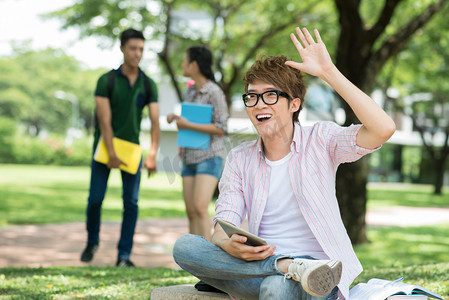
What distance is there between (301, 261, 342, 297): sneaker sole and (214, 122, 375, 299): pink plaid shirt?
26 centimetres

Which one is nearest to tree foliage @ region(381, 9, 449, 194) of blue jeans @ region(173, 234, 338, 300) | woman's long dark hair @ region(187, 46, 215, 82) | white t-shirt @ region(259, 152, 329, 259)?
woman's long dark hair @ region(187, 46, 215, 82)

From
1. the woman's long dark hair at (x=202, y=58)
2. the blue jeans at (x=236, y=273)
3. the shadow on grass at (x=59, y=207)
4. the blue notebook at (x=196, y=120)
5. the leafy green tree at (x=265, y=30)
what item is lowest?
the shadow on grass at (x=59, y=207)

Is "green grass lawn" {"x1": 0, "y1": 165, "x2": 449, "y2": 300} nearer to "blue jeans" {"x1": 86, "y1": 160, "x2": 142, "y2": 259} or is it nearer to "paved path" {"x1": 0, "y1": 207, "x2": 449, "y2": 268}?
"blue jeans" {"x1": 86, "y1": 160, "x2": 142, "y2": 259}

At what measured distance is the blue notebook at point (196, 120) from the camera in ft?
17.4

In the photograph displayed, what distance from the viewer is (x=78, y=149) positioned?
45.7 m

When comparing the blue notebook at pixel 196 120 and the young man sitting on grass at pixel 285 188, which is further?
the blue notebook at pixel 196 120

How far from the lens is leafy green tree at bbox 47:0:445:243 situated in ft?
29.9

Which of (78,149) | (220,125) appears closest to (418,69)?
(220,125)

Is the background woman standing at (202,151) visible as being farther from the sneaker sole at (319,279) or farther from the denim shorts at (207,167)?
the sneaker sole at (319,279)

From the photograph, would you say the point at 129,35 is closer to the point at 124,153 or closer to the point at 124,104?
the point at 124,104

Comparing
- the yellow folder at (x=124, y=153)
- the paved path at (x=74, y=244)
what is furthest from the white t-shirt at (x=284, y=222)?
the paved path at (x=74, y=244)

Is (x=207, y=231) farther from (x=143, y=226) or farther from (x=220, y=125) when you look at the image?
(x=143, y=226)

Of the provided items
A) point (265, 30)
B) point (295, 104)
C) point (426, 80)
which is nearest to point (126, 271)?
point (295, 104)

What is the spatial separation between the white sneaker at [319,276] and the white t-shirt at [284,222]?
0.33m
